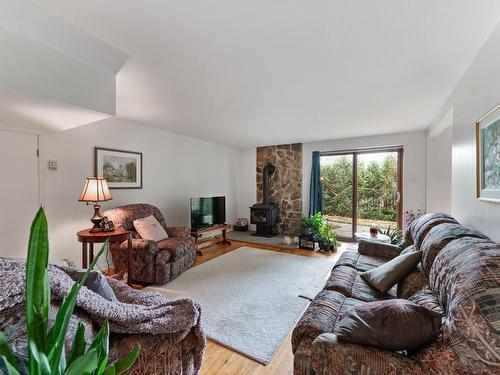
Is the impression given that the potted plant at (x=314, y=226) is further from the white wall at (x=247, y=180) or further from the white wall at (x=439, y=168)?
the white wall at (x=439, y=168)

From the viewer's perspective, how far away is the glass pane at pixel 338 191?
5.18 meters

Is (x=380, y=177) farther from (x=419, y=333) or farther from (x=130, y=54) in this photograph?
(x=130, y=54)

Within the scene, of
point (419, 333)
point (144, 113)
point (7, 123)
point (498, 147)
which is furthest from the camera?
point (144, 113)

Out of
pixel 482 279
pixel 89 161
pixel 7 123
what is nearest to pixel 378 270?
pixel 482 279

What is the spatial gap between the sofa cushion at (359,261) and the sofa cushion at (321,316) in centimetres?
72

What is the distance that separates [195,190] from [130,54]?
3.54 meters

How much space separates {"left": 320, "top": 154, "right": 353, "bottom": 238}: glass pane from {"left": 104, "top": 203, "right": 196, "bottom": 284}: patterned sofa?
3.46 m

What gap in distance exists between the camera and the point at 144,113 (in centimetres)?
331

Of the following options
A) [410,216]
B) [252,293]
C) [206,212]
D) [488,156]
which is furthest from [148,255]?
[410,216]

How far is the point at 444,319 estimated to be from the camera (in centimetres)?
107

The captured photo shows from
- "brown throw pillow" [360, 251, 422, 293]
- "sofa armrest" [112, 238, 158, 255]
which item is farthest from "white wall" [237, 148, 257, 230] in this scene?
"brown throw pillow" [360, 251, 422, 293]

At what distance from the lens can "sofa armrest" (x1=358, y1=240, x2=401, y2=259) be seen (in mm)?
2678

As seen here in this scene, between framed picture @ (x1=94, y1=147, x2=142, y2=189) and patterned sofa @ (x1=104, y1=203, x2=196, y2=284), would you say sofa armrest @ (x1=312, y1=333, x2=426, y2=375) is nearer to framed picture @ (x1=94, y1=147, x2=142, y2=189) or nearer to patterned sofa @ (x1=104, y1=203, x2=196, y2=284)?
patterned sofa @ (x1=104, y1=203, x2=196, y2=284)

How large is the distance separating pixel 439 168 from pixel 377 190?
3.79 ft
